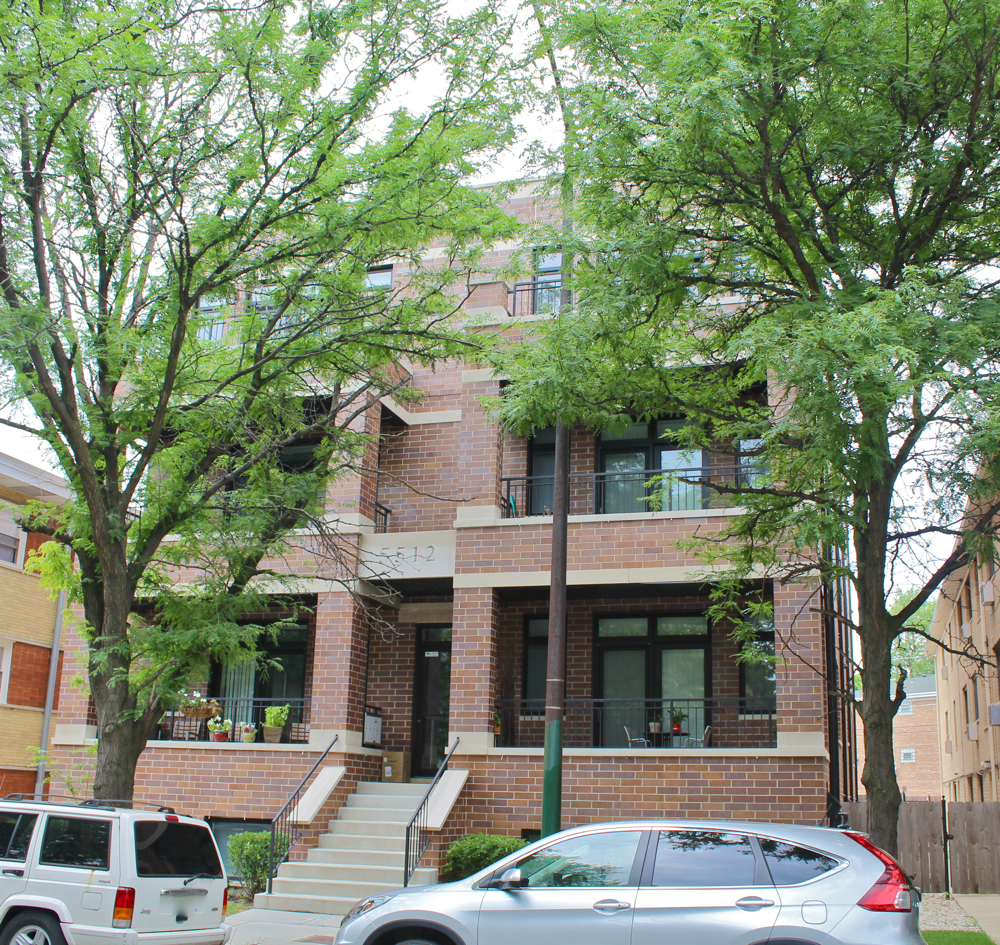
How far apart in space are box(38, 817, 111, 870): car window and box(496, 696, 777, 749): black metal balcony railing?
8.30m

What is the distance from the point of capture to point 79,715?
18438mm

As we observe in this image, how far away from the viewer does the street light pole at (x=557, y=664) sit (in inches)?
442

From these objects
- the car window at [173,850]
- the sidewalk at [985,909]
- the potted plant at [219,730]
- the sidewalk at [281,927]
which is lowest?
the sidewalk at [281,927]

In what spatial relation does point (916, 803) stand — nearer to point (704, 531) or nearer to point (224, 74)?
point (704, 531)

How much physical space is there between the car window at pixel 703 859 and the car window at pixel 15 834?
5643mm

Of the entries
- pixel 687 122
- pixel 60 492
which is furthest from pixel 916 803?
pixel 60 492

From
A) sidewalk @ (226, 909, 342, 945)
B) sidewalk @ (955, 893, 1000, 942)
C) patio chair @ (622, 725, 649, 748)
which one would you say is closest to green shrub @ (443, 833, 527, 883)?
sidewalk @ (226, 909, 342, 945)

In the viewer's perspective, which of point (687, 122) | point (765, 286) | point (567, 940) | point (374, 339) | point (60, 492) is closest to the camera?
point (567, 940)

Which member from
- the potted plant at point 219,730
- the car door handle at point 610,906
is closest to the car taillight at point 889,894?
the car door handle at point 610,906

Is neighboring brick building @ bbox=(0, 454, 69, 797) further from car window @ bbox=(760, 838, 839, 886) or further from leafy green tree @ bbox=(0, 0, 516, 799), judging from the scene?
car window @ bbox=(760, 838, 839, 886)

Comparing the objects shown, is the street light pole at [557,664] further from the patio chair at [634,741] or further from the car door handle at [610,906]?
the patio chair at [634,741]

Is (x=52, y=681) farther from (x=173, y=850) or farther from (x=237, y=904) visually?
(x=173, y=850)

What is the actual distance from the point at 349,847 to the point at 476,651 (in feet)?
11.8

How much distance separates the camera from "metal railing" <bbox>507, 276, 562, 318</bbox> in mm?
19062
